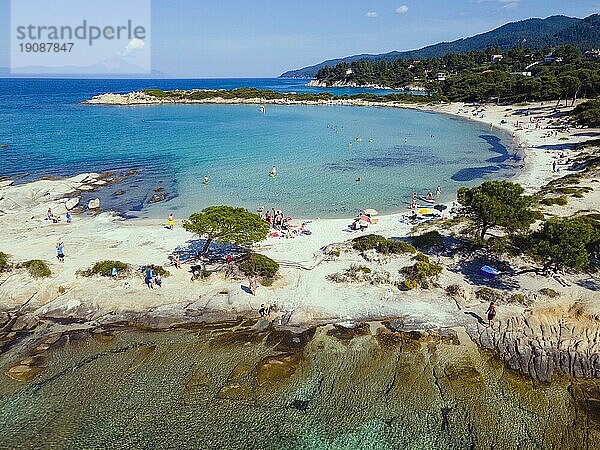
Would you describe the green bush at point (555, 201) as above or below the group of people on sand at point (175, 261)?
above

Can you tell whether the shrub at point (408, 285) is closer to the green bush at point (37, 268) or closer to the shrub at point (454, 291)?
the shrub at point (454, 291)

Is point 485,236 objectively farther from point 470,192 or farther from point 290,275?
point 290,275

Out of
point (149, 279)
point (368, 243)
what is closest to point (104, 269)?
point (149, 279)

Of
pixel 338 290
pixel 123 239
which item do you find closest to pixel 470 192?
pixel 338 290

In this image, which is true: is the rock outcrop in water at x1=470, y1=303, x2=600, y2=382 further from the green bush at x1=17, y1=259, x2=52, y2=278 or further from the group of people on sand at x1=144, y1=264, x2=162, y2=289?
the green bush at x1=17, y1=259, x2=52, y2=278

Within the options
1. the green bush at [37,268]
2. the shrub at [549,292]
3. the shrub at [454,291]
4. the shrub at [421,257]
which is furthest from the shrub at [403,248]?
the green bush at [37,268]

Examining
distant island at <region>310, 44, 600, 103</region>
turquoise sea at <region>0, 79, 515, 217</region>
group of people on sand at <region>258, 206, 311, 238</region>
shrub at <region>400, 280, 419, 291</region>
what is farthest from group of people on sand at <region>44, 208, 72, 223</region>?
distant island at <region>310, 44, 600, 103</region>

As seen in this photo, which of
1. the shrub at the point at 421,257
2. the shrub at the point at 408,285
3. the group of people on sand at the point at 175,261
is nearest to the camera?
the shrub at the point at 408,285
